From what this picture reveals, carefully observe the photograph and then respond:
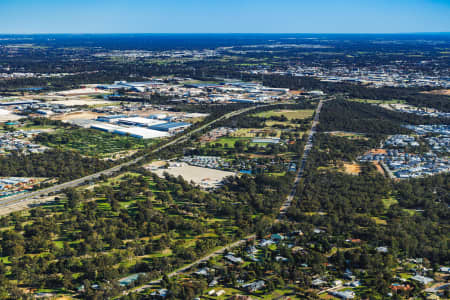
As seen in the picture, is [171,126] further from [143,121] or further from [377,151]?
[377,151]

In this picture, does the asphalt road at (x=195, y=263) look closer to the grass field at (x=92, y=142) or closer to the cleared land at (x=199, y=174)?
the cleared land at (x=199, y=174)

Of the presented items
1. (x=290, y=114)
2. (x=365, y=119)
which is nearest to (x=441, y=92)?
(x=365, y=119)

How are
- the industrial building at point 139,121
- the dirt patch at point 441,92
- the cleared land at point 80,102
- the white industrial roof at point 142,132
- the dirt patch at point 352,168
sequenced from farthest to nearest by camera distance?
the dirt patch at point 441,92, the cleared land at point 80,102, the industrial building at point 139,121, the white industrial roof at point 142,132, the dirt patch at point 352,168

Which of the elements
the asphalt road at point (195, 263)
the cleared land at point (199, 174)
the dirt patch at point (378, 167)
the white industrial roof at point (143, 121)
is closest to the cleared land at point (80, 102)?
the white industrial roof at point (143, 121)

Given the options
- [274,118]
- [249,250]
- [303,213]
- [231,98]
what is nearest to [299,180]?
[303,213]

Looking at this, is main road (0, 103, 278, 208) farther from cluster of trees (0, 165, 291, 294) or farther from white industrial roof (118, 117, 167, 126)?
white industrial roof (118, 117, 167, 126)

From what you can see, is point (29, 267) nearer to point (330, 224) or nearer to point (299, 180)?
point (330, 224)

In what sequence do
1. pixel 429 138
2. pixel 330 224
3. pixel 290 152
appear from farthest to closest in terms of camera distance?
pixel 429 138, pixel 290 152, pixel 330 224

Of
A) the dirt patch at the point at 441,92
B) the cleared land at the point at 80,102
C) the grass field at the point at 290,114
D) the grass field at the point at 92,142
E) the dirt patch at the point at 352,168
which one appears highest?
the dirt patch at the point at 441,92

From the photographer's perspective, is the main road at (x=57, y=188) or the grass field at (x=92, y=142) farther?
the grass field at (x=92, y=142)
